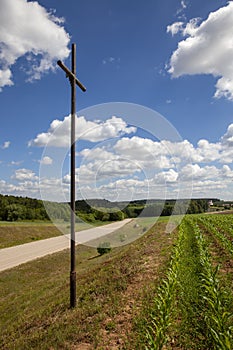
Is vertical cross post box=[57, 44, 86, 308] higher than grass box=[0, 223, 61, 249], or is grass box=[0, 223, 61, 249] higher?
vertical cross post box=[57, 44, 86, 308]

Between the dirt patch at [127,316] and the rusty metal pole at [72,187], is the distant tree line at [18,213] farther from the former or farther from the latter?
the rusty metal pole at [72,187]

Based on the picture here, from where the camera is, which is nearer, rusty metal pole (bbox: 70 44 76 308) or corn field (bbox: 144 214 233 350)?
corn field (bbox: 144 214 233 350)

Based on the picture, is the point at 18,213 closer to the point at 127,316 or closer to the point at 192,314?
the point at 127,316

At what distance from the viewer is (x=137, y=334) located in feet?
18.4

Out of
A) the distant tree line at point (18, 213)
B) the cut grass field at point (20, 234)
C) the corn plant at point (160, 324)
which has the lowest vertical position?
the cut grass field at point (20, 234)

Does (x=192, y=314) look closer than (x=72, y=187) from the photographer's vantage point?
Yes

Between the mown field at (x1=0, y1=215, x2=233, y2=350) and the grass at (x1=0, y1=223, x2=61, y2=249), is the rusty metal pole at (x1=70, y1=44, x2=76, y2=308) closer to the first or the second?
the mown field at (x1=0, y1=215, x2=233, y2=350)

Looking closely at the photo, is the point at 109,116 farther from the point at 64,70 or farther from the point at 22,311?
the point at 22,311

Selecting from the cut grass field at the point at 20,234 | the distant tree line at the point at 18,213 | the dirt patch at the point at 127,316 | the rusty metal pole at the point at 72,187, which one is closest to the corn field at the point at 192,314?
the dirt patch at the point at 127,316

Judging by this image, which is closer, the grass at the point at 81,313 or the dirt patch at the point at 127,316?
the dirt patch at the point at 127,316

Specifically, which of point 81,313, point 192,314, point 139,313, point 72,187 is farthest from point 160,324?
point 72,187

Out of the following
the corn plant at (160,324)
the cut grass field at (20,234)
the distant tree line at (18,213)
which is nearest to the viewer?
the corn plant at (160,324)

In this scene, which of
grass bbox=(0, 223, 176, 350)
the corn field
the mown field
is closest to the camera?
the corn field

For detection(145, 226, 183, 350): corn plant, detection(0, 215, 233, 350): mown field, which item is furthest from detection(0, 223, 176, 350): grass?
detection(145, 226, 183, 350): corn plant
